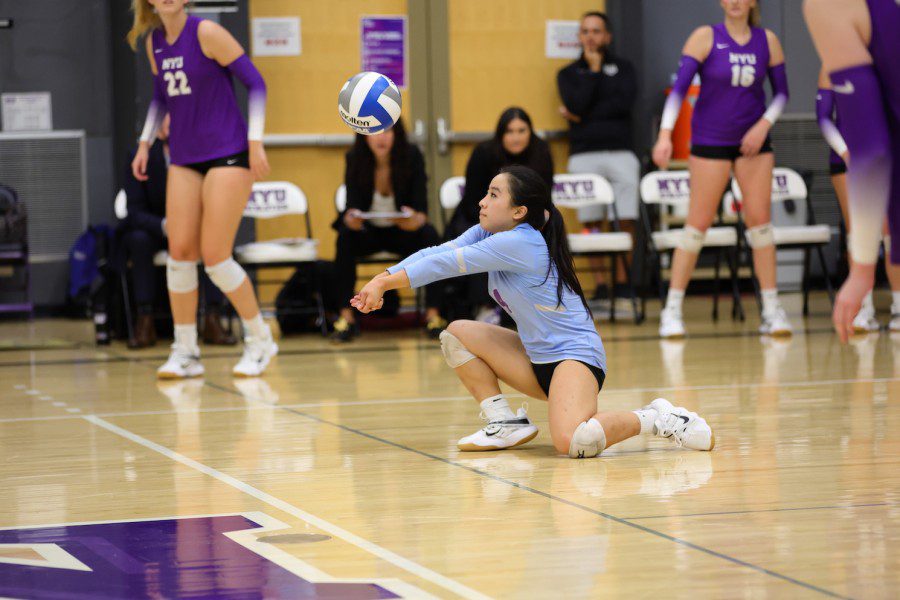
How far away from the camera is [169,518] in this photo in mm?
3324

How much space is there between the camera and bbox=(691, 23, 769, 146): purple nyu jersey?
7.90 meters

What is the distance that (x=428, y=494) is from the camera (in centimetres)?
359

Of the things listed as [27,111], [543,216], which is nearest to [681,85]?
[543,216]

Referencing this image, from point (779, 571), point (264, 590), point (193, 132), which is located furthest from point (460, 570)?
point (193, 132)

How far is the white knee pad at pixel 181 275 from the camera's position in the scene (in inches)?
258

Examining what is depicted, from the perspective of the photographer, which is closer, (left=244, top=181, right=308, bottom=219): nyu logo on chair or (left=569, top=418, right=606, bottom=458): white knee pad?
(left=569, top=418, right=606, bottom=458): white knee pad

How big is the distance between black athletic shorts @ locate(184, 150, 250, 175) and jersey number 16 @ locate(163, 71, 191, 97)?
352 millimetres

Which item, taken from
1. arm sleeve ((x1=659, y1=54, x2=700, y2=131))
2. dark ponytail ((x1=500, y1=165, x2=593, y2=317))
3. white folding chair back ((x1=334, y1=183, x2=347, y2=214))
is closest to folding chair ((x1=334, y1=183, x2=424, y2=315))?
white folding chair back ((x1=334, y1=183, x2=347, y2=214))

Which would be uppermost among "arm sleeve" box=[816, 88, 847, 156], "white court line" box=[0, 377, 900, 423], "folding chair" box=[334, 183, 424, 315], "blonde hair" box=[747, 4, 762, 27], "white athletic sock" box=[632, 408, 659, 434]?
"blonde hair" box=[747, 4, 762, 27]

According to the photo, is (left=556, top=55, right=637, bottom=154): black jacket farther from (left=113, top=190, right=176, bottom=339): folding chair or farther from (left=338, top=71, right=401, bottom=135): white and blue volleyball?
(left=338, top=71, right=401, bottom=135): white and blue volleyball

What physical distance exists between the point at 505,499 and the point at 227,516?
2.41 ft

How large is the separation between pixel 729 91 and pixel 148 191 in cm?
376

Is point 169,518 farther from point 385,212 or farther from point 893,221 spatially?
point 385,212

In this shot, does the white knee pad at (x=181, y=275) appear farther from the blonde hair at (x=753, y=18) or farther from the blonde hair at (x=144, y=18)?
the blonde hair at (x=753, y=18)
